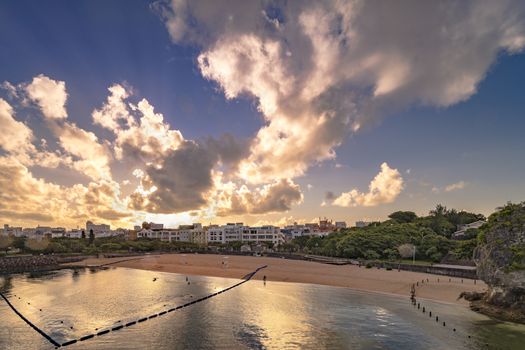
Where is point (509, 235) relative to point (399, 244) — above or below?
above

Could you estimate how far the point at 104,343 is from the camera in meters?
32.8

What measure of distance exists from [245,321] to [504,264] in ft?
111

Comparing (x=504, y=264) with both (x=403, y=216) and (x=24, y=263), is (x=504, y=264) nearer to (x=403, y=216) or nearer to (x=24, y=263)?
(x=24, y=263)

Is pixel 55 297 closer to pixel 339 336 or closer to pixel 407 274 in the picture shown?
pixel 339 336

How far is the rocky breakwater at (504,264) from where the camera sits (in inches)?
1737

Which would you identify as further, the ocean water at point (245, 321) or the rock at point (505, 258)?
the rock at point (505, 258)

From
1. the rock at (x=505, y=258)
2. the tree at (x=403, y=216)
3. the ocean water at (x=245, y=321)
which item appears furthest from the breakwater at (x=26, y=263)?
the tree at (x=403, y=216)

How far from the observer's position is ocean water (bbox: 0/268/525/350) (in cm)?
3403

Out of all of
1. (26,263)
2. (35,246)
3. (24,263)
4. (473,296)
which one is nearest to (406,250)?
(473,296)

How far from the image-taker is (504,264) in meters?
45.6

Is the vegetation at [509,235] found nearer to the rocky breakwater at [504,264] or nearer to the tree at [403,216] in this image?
the rocky breakwater at [504,264]

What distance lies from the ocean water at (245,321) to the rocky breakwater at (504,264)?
3318 millimetres

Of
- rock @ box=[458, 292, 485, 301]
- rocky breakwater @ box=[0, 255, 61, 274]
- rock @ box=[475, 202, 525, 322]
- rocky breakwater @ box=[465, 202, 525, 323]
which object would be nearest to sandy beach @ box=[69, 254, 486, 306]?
rock @ box=[458, 292, 485, 301]

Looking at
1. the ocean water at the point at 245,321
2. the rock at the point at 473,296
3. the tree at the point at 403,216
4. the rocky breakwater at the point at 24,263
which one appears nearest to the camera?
the ocean water at the point at 245,321
